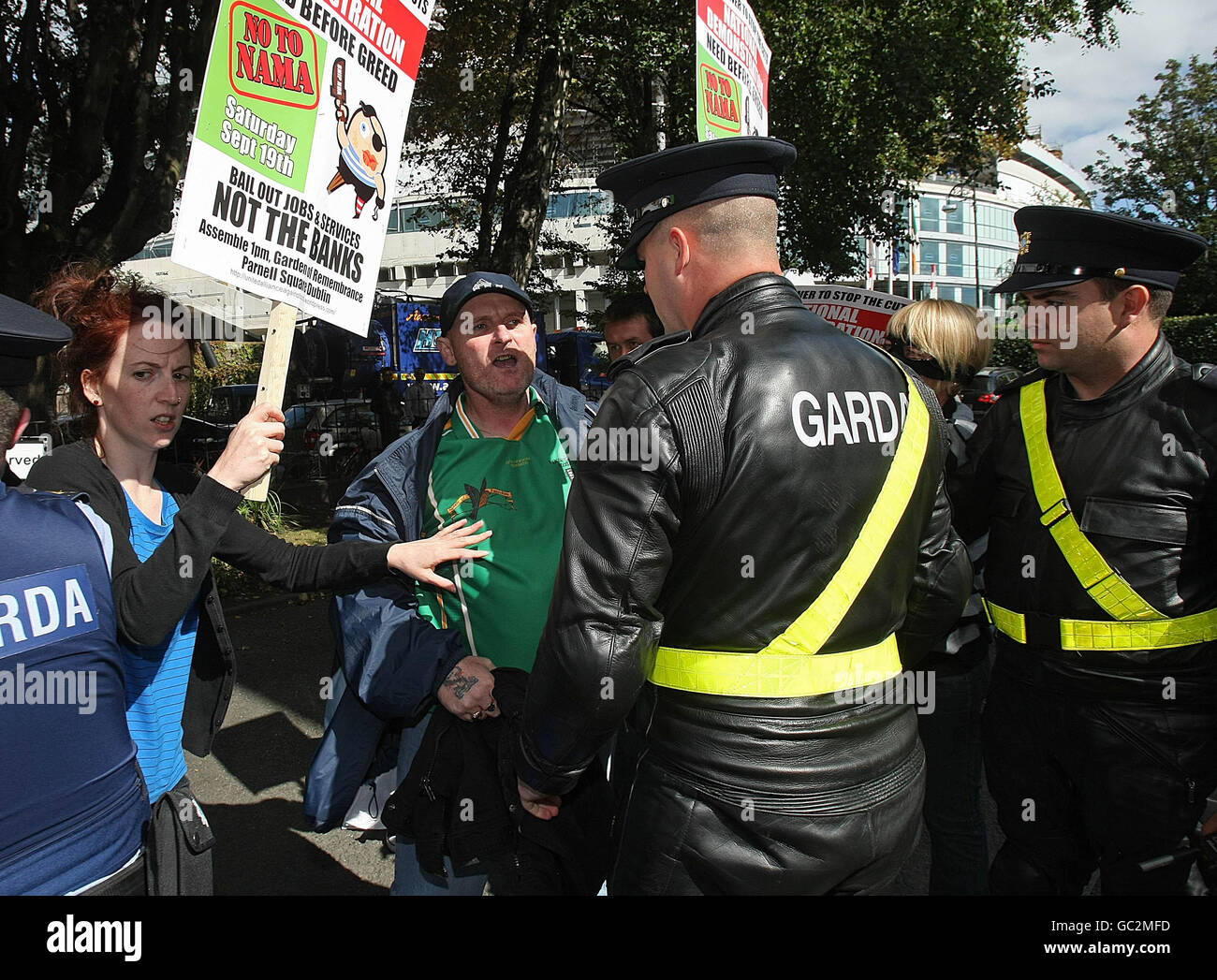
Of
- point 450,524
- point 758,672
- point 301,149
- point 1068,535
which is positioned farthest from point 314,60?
point 1068,535

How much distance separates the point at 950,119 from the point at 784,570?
1508 cm

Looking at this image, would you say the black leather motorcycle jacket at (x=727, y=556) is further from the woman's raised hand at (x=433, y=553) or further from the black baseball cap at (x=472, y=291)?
the black baseball cap at (x=472, y=291)

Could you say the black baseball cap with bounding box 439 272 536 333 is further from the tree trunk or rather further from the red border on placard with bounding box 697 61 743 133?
the tree trunk

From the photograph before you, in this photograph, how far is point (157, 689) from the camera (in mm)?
2123

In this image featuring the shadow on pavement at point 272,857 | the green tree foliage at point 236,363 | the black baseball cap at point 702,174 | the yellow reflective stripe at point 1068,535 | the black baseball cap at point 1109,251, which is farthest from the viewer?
the green tree foliage at point 236,363

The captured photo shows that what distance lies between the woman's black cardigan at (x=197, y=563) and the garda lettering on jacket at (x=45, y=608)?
0.58 ft

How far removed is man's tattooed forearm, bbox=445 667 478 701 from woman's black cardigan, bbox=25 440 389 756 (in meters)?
0.37

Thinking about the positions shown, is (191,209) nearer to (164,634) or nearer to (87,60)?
(164,634)

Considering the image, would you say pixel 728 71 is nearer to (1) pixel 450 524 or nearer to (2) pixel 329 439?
(1) pixel 450 524

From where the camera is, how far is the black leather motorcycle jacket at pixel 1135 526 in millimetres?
2262

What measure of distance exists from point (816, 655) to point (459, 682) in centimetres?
96

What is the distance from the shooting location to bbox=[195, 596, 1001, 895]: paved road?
3.60 metres

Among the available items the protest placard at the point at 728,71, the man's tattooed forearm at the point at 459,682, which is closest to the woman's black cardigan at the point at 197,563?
the man's tattooed forearm at the point at 459,682

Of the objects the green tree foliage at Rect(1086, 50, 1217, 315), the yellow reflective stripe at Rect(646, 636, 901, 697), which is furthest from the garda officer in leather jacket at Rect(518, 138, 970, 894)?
the green tree foliage at Rect(1086, 50, 1217, 315)
